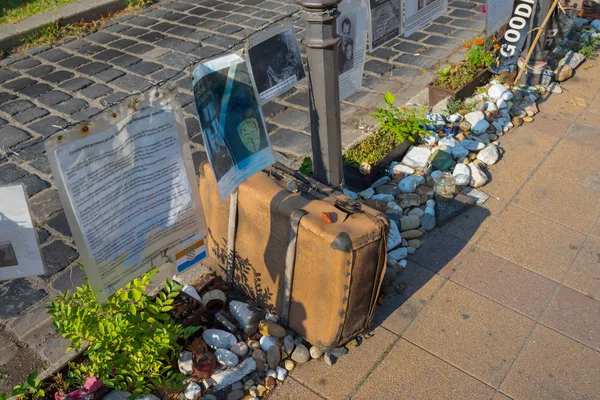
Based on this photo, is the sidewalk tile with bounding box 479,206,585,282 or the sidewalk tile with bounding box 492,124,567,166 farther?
the sidewalk tile with bounding box 492,124,567,166

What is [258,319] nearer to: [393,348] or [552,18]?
[393,348]

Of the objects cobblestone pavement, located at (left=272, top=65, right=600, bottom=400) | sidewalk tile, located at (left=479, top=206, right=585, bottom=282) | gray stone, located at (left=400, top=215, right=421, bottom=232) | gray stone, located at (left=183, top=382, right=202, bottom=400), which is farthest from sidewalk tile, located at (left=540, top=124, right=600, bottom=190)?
gray stone, located at (left=183, top=382, right=202, bottom=400)

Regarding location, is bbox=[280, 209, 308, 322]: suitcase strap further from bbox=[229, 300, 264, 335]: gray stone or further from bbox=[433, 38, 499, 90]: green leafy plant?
bbox=[433, 38, 499, 90]: green leafy plant

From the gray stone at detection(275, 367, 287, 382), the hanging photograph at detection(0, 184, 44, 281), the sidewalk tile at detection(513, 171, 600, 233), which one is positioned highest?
the hanging photograph at detection(0, 184, 44, 281)

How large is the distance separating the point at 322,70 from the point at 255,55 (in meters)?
0.42

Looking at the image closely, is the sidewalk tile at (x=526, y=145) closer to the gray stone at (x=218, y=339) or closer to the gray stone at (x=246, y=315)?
the gray stone at (x=246, y=315)

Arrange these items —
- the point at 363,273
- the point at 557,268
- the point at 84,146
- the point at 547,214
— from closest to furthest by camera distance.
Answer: the point at 84,146 → the point at 363,273 → the point at 557,268 → the point at 547,214

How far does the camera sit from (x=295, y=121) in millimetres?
6270

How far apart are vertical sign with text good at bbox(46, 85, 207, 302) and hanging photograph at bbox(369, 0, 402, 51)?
2.02 metres

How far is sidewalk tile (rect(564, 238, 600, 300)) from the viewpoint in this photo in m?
4.18

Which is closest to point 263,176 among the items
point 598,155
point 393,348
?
point 393,348

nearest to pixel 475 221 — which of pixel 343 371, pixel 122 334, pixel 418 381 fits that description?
pixel 418 381

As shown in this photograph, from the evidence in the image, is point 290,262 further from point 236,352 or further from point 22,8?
point 22,8

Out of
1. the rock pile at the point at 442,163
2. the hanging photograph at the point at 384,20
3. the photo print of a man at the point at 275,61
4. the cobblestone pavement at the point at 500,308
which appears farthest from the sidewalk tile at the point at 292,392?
the hanging photograph at the point at 384,20
